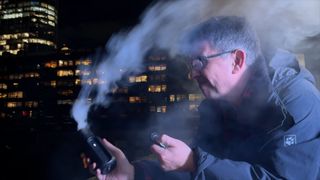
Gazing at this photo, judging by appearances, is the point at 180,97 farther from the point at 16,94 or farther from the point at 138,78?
the point at 16,94

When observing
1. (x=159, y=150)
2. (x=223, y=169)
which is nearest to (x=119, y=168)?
(x=159, y=150)

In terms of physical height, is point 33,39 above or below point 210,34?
above

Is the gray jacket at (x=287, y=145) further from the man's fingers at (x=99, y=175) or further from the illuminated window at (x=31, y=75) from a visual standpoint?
the illuminated window at (x=31, y=75)

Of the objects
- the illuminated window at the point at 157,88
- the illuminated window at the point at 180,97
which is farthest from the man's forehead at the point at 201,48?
the illuminated window at the point at 157,88

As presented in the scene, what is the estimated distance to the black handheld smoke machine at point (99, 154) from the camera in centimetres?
325

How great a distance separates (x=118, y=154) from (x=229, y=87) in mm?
1282

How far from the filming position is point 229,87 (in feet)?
10.7

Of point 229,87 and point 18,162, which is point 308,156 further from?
point 18,162

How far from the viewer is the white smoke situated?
4945 millimetres

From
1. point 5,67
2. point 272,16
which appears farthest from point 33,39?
point 272,16

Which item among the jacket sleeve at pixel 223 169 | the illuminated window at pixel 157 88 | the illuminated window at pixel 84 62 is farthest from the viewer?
the illuminated window at pixel 84 62

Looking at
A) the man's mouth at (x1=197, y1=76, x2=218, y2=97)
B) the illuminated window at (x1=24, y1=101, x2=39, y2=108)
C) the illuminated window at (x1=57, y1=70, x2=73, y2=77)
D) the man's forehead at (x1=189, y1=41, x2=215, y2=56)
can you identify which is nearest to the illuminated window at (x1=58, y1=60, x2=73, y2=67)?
the illuminated window at (x1=57, y1=70, x2=73, y2=77)

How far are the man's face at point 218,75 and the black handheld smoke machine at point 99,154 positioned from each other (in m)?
1.11

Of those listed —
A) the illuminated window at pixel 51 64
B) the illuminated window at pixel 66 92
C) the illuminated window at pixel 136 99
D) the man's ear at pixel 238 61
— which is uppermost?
the illuminated window at pixel 51 64
